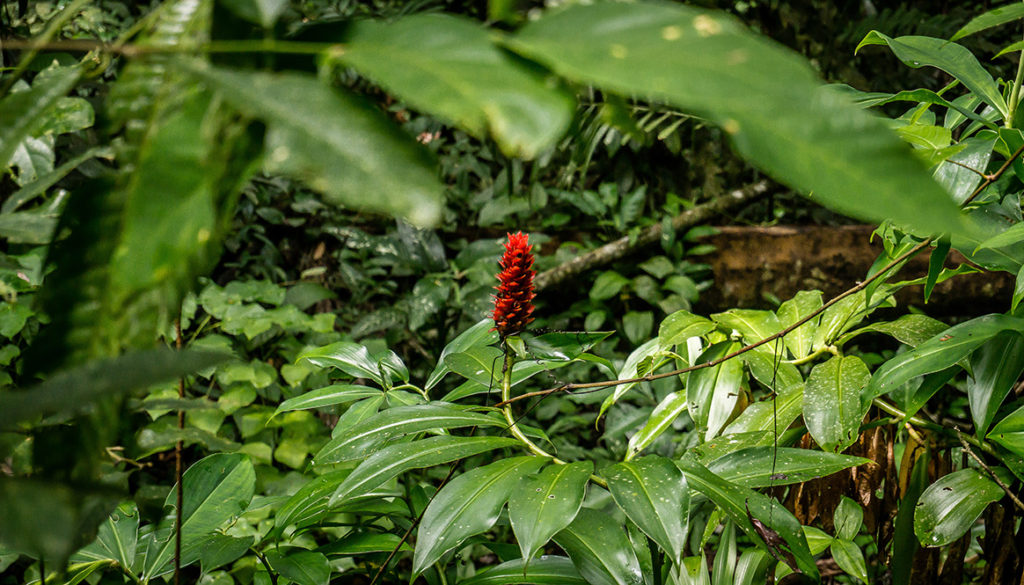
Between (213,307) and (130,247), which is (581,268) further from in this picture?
(130,247)

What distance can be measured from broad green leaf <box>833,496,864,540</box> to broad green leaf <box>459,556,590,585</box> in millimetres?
398

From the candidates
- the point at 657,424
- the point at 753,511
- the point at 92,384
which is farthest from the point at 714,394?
the point at 92,384

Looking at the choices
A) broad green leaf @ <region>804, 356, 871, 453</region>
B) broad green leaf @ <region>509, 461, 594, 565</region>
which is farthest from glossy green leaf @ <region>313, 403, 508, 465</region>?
broad green leaf @ <region>804, 356, 871, 453</region>

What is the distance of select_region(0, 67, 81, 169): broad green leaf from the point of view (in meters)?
0.22

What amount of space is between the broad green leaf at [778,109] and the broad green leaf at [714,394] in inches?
25.9

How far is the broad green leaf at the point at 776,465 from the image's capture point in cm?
A: 63

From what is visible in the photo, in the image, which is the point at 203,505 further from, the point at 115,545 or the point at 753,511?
the point at 753,511

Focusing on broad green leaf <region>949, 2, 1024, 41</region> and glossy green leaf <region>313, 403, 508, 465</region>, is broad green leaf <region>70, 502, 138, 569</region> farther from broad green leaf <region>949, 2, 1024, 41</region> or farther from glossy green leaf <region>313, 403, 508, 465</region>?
broad green leaf <region>949, 2, 1024, 41</region>

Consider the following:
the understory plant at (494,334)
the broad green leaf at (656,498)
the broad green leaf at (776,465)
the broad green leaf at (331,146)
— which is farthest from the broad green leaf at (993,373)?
the broad green leaf at (331,146)

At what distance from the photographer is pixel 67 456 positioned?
0.24 metres

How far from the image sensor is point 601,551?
0.58m

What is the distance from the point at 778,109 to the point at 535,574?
0.62m

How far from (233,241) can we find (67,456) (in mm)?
2647

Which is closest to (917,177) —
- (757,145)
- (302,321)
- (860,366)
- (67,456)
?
(757,145)
